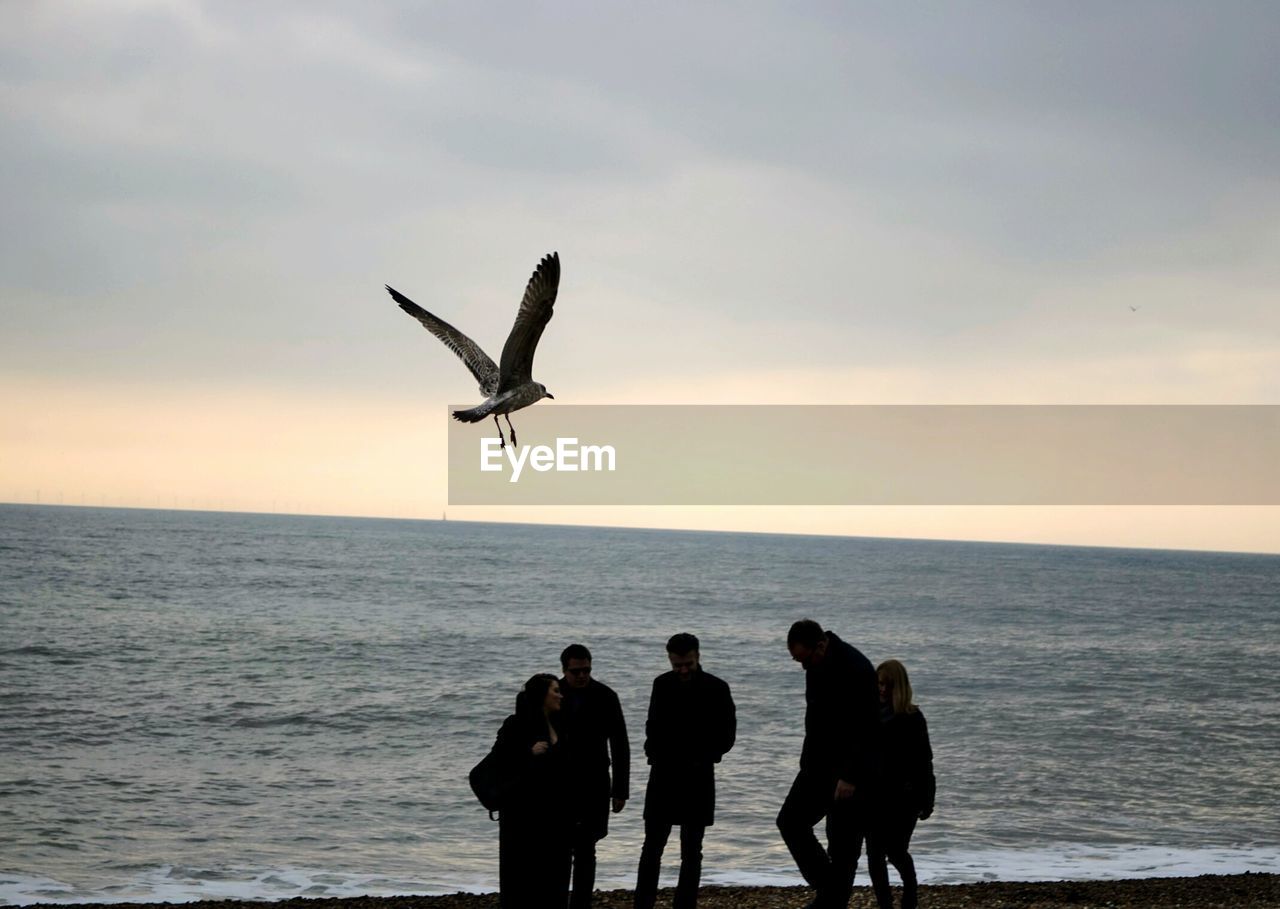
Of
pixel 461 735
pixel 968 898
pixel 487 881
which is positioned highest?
pixel 968 898

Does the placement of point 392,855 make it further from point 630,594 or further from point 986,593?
point 986,593

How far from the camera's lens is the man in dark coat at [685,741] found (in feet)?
23.1

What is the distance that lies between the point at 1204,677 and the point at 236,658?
1168 inches

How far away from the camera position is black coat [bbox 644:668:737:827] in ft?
23.2

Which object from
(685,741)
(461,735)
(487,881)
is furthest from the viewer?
(461,735)

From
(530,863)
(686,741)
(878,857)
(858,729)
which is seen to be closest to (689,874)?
(686,741)

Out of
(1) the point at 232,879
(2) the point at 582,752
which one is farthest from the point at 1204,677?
(2) the point at 582,752

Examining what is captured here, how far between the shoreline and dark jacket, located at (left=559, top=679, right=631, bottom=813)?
3545 millimetres

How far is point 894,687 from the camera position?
735 cm

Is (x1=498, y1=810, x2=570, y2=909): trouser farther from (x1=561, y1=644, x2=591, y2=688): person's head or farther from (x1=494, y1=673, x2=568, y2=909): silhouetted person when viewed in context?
(x1=561, y1=644, x2=591, y2=688): person's head

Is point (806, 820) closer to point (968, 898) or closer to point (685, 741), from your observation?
point (685, 741)

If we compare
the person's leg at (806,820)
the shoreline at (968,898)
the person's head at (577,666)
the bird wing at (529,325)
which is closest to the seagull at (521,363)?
the bird wing at (529,325)

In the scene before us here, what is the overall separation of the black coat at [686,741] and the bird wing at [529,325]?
10.1 ft

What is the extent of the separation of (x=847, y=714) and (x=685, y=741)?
952mm
